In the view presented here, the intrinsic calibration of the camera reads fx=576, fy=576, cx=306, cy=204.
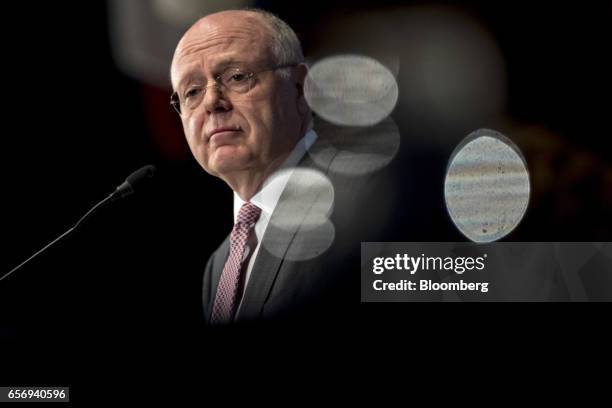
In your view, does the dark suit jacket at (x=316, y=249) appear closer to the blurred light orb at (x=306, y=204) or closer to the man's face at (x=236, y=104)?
the blurred light orb at (x=306, y=204)

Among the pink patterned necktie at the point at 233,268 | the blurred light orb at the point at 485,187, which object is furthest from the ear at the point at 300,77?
the blurred light orb at the point at 485,187

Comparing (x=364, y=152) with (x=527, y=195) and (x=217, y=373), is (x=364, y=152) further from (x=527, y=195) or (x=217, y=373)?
(x=217, y=373)

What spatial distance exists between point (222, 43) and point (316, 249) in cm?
66

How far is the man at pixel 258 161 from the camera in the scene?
1.49m

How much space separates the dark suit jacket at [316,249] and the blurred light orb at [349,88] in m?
0.17

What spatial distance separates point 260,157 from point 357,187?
0.97 feet

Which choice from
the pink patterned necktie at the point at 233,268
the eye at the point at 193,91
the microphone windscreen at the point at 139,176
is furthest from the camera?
the eye at the point at 193,91

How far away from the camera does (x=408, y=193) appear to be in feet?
5.34

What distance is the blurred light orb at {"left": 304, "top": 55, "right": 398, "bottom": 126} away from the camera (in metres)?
1.76

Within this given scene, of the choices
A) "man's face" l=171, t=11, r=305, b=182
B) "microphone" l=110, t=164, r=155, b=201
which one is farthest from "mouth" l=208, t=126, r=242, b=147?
"microphone" l=110, t=164, r=155, b=201

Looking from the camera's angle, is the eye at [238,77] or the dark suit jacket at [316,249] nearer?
the dark suit jacket at [316,249]

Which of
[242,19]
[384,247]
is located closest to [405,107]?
[384,247]

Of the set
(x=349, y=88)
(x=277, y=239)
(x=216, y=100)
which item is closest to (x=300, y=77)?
(x=349, y=88)

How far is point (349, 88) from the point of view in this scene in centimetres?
181
